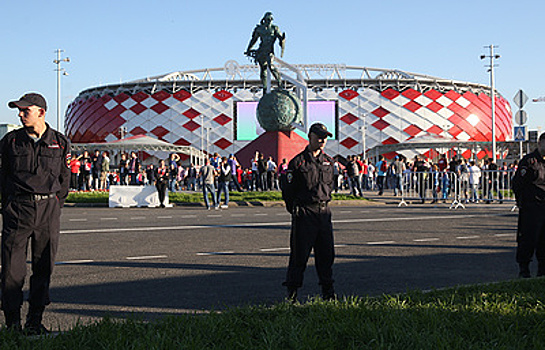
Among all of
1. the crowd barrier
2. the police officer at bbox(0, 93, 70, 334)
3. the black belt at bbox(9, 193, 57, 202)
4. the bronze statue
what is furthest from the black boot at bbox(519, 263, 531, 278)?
the bronze statue

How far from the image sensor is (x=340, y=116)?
72312 mm

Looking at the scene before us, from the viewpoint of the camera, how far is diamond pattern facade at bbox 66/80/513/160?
71.6m

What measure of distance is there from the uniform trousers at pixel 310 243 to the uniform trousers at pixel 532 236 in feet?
8.38

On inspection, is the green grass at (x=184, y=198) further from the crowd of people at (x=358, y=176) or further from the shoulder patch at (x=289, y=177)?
the shoulder patch at (x=289, y=177)

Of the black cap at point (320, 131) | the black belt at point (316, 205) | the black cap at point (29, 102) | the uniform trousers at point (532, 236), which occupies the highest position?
the black cap at point (29, 102)

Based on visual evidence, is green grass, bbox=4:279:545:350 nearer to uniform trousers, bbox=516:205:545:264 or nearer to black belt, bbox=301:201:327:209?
black belt, bbox=301:201:327:209

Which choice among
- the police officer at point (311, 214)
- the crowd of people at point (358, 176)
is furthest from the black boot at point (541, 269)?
the crowd of people at point (358, 176)

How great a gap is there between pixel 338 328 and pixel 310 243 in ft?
4.34

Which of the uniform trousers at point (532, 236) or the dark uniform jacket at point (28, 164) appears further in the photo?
the uniform trousers at point (532, 236)

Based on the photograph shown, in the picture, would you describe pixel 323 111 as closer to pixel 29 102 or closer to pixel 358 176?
pixel 358 176

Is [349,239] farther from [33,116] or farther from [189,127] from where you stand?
[189,127]

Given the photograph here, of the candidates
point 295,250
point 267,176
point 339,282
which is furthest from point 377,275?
point 267,176

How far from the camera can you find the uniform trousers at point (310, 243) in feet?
16.5

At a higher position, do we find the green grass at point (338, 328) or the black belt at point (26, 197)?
the black belt at point (26, 197)
